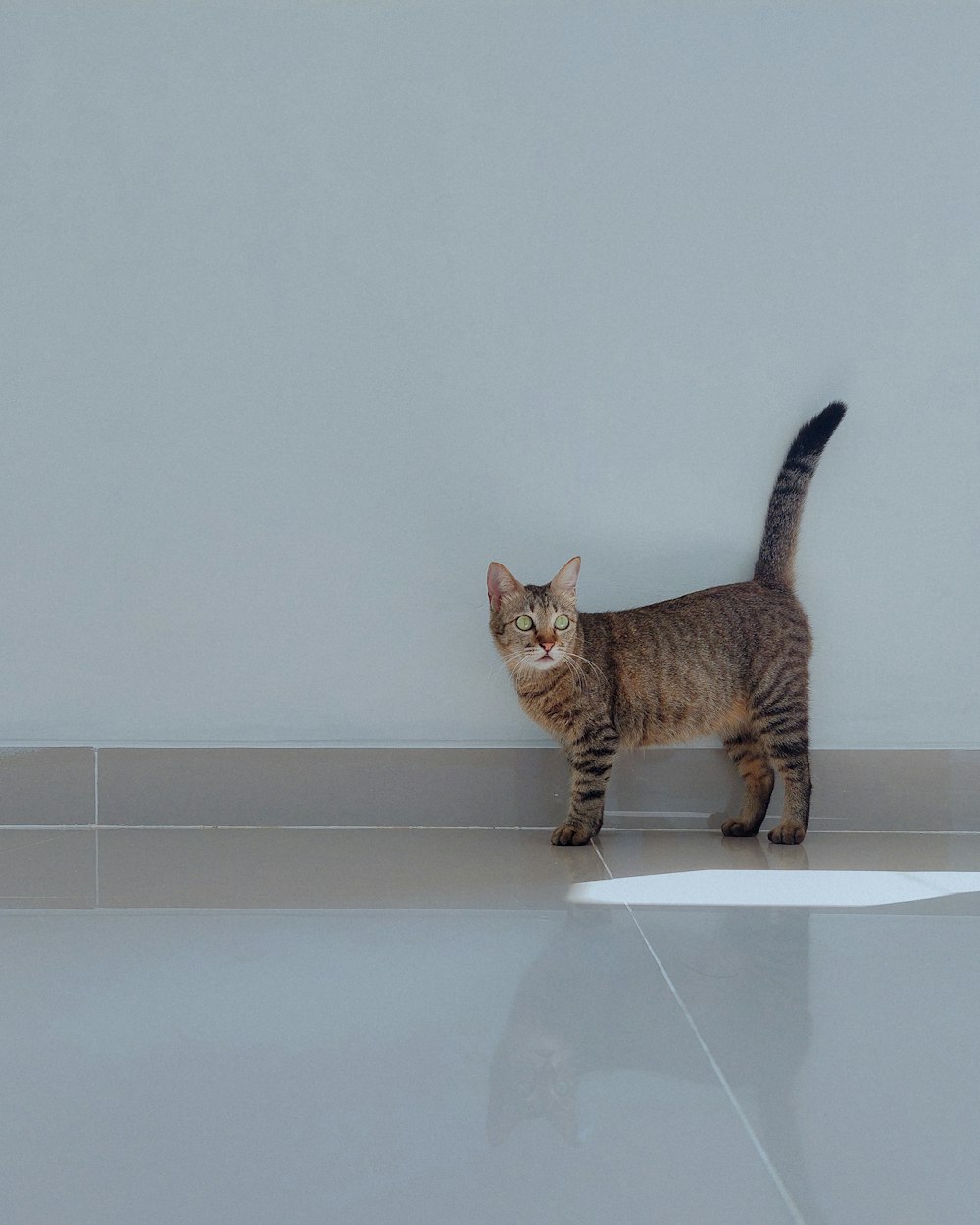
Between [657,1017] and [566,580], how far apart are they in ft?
4.15

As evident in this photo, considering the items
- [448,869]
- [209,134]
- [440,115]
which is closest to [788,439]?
[440,115]

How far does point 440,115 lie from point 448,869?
6.34ft

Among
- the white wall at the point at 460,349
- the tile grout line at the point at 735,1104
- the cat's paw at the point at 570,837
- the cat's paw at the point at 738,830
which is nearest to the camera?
the tile grout line at the point at 735,1104

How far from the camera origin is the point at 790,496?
2336 millimetres

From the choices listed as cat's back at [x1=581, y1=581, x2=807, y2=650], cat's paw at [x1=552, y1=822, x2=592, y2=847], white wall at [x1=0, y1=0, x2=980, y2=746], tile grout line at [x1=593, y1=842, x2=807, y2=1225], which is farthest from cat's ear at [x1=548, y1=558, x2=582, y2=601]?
tile grout line at [x1=593, y1=842, x2=807, y2=1225]

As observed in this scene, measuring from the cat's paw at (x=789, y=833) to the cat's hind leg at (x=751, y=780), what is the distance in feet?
0.29

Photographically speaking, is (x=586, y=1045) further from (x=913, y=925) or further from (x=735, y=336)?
(x=735, y=336)

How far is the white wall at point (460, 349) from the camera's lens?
95.0 inches

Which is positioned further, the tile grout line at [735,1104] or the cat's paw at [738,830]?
the cat's paw at [738,830]

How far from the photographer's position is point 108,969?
1.18 meters

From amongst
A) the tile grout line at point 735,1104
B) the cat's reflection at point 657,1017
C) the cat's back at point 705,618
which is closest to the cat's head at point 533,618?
the cat's back at point 705,618

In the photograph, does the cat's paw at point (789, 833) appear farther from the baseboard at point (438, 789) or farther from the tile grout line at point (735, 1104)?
the tile grout line at point (735, 1104)

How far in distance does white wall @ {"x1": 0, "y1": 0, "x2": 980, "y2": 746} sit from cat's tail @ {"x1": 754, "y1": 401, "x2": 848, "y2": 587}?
0.08 metres

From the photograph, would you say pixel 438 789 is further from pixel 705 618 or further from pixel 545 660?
pixel 705 618
